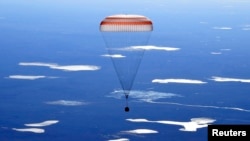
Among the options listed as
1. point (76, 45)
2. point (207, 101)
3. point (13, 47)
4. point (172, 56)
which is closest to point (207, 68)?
point (172, 56)

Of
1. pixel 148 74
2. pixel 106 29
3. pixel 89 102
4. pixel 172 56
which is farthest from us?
pixel 172 56

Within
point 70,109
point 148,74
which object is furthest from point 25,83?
point 148,74

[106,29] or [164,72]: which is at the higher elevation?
[106,29]

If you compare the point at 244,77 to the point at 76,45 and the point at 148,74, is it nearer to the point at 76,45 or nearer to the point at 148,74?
the point at 148,74

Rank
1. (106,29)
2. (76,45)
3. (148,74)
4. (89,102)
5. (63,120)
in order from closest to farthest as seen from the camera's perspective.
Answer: (106,29) < (63,120) < (89,102) < (148,74) < (76,45)

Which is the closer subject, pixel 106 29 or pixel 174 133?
pixel 106 29

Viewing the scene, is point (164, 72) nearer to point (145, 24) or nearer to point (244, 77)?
point (244, 77)
